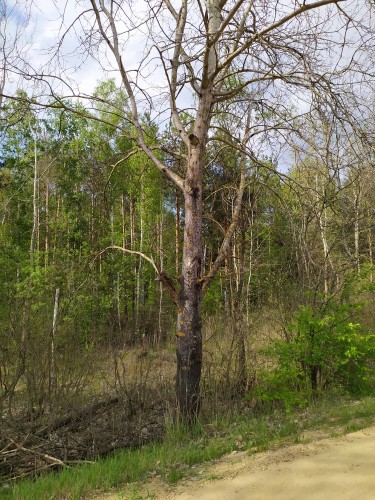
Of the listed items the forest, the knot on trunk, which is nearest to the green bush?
the forest

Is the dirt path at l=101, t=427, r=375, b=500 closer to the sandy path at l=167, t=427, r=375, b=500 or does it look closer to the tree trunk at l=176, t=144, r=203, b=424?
the sandy path at l=167, t=427, r=375, b=500

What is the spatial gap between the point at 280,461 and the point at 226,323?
613 cm

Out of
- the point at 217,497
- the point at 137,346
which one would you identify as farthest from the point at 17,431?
the point at 137,346

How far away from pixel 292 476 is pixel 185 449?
173 centimetres

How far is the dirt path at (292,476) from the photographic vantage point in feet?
11.6

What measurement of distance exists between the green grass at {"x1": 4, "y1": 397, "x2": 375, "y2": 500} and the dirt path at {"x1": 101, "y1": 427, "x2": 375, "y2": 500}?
0.27 meters

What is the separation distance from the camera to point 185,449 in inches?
209

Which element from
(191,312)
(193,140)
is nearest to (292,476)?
(191,312)

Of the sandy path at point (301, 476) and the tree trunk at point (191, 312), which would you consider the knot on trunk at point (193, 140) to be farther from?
the sandy path at point (301, 476)

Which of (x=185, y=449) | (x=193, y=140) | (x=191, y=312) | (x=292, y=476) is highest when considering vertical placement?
(x=193, y=140)

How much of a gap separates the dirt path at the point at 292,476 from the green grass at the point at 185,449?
10.6 inches

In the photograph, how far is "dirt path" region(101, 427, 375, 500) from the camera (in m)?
3.54

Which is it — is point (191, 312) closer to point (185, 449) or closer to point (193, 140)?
point (185, 449)

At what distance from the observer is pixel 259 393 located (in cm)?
826
